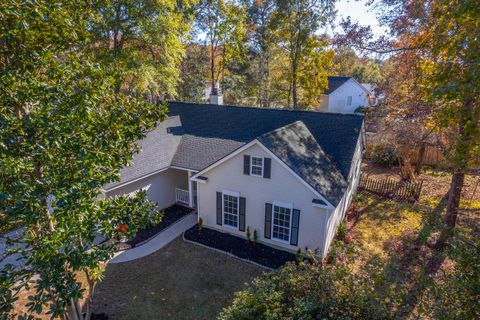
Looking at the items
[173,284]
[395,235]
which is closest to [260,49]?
[395,235]

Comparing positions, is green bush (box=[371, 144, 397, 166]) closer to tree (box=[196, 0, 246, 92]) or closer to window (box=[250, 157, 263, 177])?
window (box=[250, 157, 263, 177])

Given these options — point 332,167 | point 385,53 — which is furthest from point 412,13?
point 332,167

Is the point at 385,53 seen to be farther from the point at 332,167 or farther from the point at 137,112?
the point at 137,112

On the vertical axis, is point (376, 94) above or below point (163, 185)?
above

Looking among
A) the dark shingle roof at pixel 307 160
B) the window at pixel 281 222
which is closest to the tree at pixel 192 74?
the dark shingle roof at pixel 307 160

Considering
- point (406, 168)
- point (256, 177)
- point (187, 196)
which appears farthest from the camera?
point (406, 168)

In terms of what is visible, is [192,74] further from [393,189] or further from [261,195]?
[393,189]
